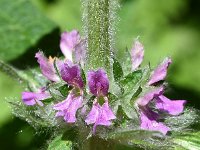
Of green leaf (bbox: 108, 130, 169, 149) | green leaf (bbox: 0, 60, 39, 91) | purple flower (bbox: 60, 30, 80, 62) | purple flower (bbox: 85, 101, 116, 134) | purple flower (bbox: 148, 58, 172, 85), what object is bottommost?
green leaf (bbox: 108, 130, 169, 149)

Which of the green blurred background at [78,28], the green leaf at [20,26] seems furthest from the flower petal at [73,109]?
the green leaf at [20,26]

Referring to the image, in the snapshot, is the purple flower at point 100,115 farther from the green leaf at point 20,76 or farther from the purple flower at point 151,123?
the green leaf at point 20,76

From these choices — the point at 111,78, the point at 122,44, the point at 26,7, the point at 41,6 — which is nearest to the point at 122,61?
the point at 111,78

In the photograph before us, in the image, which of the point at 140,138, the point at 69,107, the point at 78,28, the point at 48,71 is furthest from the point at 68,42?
the point at 78,28

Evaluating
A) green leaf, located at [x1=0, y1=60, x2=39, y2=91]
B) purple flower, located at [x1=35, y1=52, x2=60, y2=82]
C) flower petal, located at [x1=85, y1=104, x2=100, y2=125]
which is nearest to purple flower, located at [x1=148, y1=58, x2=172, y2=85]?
flower petal, located at [x1=85, y1=104, x2=100, y2=125]

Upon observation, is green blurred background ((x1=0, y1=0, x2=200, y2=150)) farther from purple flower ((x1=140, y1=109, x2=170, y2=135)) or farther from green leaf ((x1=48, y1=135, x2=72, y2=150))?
green leaf ((x1=48, y1=135, x2=72, y2=150))

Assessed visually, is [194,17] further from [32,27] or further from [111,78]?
[111,78]
